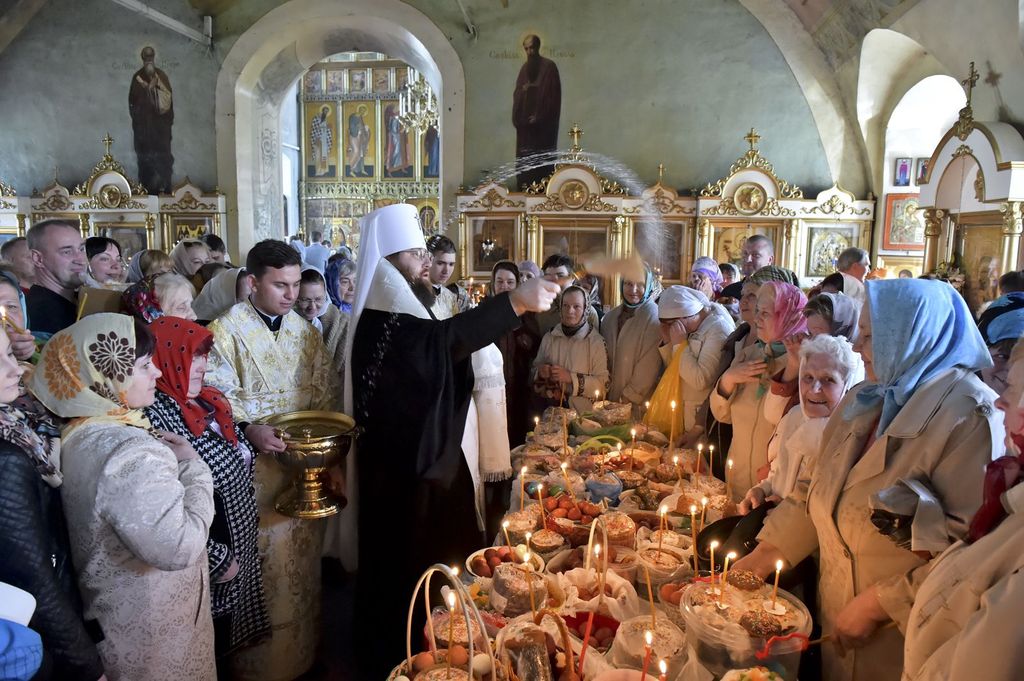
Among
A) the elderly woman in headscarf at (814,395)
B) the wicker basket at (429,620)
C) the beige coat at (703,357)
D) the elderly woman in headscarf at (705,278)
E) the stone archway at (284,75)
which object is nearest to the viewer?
the wicker basket at (429,620)

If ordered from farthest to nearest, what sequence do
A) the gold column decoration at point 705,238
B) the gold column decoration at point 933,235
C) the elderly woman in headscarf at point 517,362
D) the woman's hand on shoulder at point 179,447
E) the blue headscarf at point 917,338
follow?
the gold column decoration at point 705,238 < the gold column decoration at point 933,235 < the elderly woman in headscarf at point 517,362 < the woman's hand on shoulder at point 179,447 < the blue headscarf at point 917,338

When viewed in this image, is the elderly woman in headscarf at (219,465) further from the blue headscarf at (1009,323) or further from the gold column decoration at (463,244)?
the gold column decoration at (463,244)

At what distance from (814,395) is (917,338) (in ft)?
1.75

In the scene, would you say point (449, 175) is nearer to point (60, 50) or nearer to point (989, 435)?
point (60, 50)

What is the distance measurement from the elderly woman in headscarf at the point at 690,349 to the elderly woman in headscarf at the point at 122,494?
2.56 m

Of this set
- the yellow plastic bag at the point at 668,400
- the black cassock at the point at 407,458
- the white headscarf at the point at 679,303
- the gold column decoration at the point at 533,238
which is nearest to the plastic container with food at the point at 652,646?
the black cassock at the point at 407,458

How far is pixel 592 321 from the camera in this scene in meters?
4.88

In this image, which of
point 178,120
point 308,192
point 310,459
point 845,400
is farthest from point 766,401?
point 308,192

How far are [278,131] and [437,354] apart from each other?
12112 mm

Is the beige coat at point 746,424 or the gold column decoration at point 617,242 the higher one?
the gold column decoration at point 617,242

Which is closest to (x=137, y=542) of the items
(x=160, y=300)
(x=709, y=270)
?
(x=160, y=300)

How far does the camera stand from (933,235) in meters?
7.80

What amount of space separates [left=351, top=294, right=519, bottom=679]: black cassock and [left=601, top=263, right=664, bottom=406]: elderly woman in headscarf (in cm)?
191

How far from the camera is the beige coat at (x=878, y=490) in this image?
64.2 inches
